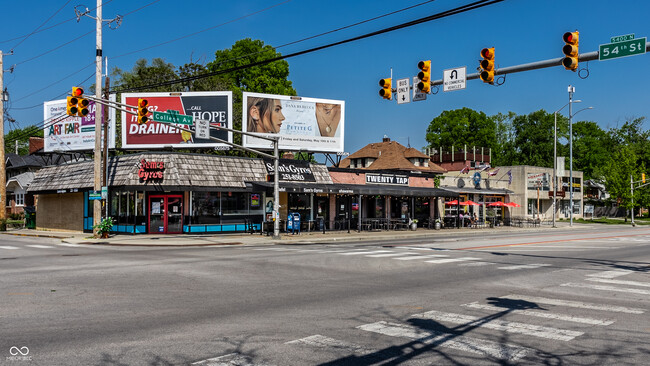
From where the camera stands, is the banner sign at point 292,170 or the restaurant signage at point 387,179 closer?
the banner sign at point 292,170

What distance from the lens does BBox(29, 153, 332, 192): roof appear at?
3156 centimetres

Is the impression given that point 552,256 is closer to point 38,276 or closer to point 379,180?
point 38,276

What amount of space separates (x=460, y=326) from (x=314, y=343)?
244 centimetres

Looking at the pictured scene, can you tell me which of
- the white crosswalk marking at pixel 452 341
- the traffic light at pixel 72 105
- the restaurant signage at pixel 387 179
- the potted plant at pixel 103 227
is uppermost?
the traffic light at pixel 72 105

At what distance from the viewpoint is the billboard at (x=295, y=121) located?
3759 centimetres

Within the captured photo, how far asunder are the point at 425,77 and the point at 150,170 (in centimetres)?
2055

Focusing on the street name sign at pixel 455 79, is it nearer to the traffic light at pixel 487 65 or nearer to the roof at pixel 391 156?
the traffic light at pixel 487 65

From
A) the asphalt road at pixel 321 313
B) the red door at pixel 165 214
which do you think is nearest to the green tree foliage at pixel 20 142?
the red door at pixel 165 214

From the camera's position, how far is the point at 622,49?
42.5ft

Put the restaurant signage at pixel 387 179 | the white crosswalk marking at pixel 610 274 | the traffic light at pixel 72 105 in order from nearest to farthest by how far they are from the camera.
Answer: the white crosswalk marking at pixel 610 274
the traffic light at pixel 72 105
the restaurant signage at pixel 387 179

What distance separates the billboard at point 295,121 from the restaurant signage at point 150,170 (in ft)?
23.4

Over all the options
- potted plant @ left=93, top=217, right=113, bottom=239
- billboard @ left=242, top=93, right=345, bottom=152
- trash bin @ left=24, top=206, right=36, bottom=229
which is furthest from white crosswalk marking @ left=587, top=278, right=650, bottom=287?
trash bin @ left=24, top=206, right=36, bottom=229

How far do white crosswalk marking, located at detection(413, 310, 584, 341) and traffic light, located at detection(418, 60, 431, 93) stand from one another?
347 inches

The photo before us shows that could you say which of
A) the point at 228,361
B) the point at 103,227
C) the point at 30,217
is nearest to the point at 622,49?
the point at 228,361
